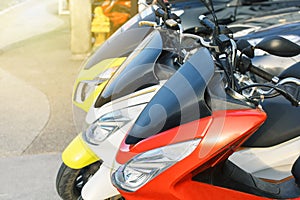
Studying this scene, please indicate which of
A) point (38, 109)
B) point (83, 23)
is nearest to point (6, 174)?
point (38, 109)

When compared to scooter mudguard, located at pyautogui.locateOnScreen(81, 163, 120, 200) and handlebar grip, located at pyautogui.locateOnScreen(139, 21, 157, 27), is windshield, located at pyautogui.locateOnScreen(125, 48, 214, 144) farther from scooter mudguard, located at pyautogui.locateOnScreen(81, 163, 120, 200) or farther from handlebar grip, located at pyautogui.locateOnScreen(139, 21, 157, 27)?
handlebar grip, located at pyautogui.locateOnScreen(139, 21, 157, 27)

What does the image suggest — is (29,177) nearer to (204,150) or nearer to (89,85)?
(89,85)

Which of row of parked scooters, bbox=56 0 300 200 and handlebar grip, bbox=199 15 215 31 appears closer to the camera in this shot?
row of parked scooters, bbox=56 0 300 200

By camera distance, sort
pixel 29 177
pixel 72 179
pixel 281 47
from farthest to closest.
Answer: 1. pixel 29 177
2. pixel 72 179
3. pixel 281 47

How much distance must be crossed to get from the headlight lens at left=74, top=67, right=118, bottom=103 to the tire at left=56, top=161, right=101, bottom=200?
0.41m

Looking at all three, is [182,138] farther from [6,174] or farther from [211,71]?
[6,174]

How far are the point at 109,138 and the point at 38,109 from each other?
3095 mm

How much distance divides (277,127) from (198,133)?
0.72 meters

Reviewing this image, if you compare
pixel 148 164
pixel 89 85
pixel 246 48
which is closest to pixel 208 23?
pixel 246 48

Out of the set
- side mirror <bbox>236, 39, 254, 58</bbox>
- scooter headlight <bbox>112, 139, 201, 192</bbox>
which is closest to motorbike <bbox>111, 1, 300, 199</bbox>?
scooter headlight <bbox>112, 139, 201, 192</bbox>

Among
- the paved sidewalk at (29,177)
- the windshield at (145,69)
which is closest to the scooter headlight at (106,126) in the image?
the windshield at (145,69)

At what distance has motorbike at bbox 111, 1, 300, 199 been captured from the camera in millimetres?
1932

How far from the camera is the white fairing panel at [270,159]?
247 centimetres

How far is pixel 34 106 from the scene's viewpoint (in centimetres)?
537
